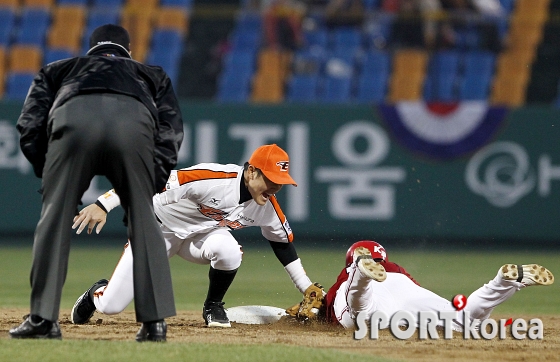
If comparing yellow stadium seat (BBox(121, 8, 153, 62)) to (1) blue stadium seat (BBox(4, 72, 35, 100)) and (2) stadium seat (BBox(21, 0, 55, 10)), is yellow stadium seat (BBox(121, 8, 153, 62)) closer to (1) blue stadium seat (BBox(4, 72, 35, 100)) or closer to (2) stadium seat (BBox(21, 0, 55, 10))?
(2) stadium seat (BBox(21, 0, 55, 10))

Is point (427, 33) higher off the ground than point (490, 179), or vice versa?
point (427, 33)

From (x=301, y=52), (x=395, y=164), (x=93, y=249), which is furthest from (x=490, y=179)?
(x=93, y=249)

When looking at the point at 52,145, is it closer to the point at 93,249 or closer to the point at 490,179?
the point at 93,249

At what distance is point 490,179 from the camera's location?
13.9 metres

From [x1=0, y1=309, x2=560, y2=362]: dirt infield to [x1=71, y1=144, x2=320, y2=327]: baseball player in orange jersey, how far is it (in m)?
0.23

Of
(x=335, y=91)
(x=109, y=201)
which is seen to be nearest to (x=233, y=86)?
(x=335, y=91)

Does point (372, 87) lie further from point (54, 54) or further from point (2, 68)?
point (2, 68)

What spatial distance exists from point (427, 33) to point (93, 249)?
21.5ft

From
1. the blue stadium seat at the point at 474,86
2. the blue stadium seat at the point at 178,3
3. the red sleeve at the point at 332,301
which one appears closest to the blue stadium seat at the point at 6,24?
the blue stadium seat at the point at 178,3

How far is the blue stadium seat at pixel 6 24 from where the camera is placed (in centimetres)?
1655

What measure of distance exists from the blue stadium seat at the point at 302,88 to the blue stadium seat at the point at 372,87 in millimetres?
767

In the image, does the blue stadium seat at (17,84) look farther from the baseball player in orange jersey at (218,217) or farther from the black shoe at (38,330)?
the black shoe at (38,330)

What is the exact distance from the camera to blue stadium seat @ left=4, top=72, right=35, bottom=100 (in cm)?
1582

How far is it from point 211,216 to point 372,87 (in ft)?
30.7
